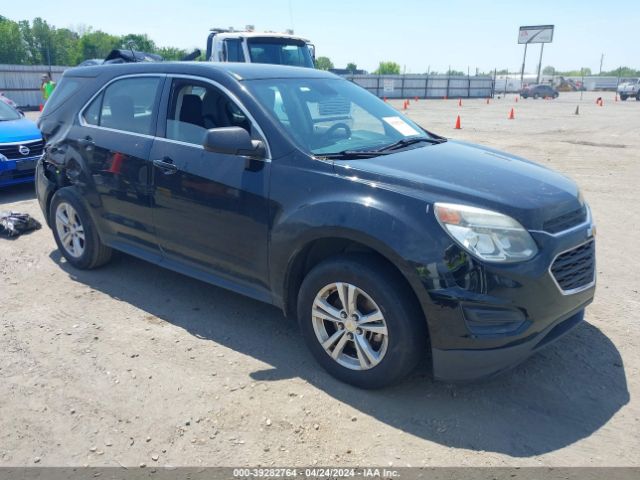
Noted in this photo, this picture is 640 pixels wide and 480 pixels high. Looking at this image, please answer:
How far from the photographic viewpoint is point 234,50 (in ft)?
37.2

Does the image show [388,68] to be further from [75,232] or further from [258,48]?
[75,232]

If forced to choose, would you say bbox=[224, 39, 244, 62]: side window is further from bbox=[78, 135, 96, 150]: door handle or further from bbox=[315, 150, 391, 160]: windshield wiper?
bbox=[315, 150, 391, 160]: windshield wiper

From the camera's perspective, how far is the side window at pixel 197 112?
3861 millimetres

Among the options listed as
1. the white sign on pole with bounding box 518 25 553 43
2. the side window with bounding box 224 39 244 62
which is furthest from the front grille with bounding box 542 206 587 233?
the white sign on pole with bounding box 518 25 553 43

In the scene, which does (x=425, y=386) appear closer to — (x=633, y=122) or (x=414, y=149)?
(x=414, y=149)

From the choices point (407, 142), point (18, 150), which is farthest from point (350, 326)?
point (18, 150)

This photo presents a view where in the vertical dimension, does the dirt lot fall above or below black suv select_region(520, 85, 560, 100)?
below

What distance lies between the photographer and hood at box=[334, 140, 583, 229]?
9.89 feet

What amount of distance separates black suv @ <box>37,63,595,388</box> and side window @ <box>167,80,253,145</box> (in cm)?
1

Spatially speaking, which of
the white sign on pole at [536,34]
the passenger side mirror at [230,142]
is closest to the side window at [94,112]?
the passenger side mirror at [230,142]

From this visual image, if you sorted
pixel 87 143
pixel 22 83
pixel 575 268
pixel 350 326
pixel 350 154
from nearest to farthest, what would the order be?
pixel 575 268 < pixel 350 326 < pixel 350 154 < pixel 87 143 < pixel 22 83

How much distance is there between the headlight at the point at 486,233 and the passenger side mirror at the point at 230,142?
4.25 ft

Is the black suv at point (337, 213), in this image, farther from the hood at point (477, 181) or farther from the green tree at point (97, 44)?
→ the green tree at point (97, 44)

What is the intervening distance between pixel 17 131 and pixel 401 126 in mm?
6995
